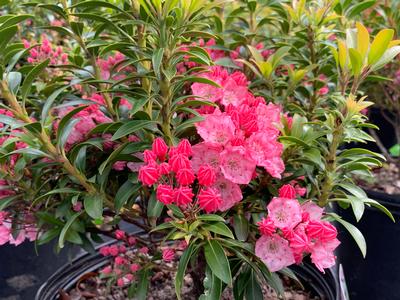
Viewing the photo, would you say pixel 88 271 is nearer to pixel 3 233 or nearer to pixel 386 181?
pixel 3 233

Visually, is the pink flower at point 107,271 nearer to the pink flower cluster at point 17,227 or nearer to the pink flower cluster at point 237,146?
the pink flower cluster at point 17,227

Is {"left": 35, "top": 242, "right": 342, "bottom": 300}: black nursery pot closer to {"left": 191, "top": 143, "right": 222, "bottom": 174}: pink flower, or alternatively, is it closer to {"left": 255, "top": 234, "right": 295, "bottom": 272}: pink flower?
{"left": 255, "top": 234, "right": 295, "bottom": 272}: pink flower

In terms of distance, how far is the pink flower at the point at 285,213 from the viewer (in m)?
1.12

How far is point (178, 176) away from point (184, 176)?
0.6 inches

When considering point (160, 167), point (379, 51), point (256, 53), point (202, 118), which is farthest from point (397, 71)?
point (160, 167)

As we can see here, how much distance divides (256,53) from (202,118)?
514 millimetres

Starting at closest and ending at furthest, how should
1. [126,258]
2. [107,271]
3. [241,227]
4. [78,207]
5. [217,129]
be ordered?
[217,129], [241,227], [78,207], [126,258], [107,271]

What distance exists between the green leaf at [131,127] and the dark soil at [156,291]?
0.80 m

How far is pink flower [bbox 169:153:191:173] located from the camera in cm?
109

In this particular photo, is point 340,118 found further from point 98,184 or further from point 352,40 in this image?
point 98,184

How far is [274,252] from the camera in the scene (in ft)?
3.90

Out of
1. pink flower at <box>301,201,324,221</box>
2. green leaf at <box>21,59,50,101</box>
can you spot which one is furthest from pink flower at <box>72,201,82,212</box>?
pink flower at <box>301,201,324,221</box>

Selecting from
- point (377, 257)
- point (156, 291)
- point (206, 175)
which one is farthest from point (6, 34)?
point (377, 257)

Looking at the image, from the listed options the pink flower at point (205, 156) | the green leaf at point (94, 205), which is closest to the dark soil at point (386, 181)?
the pink flower at point (205, 156)
